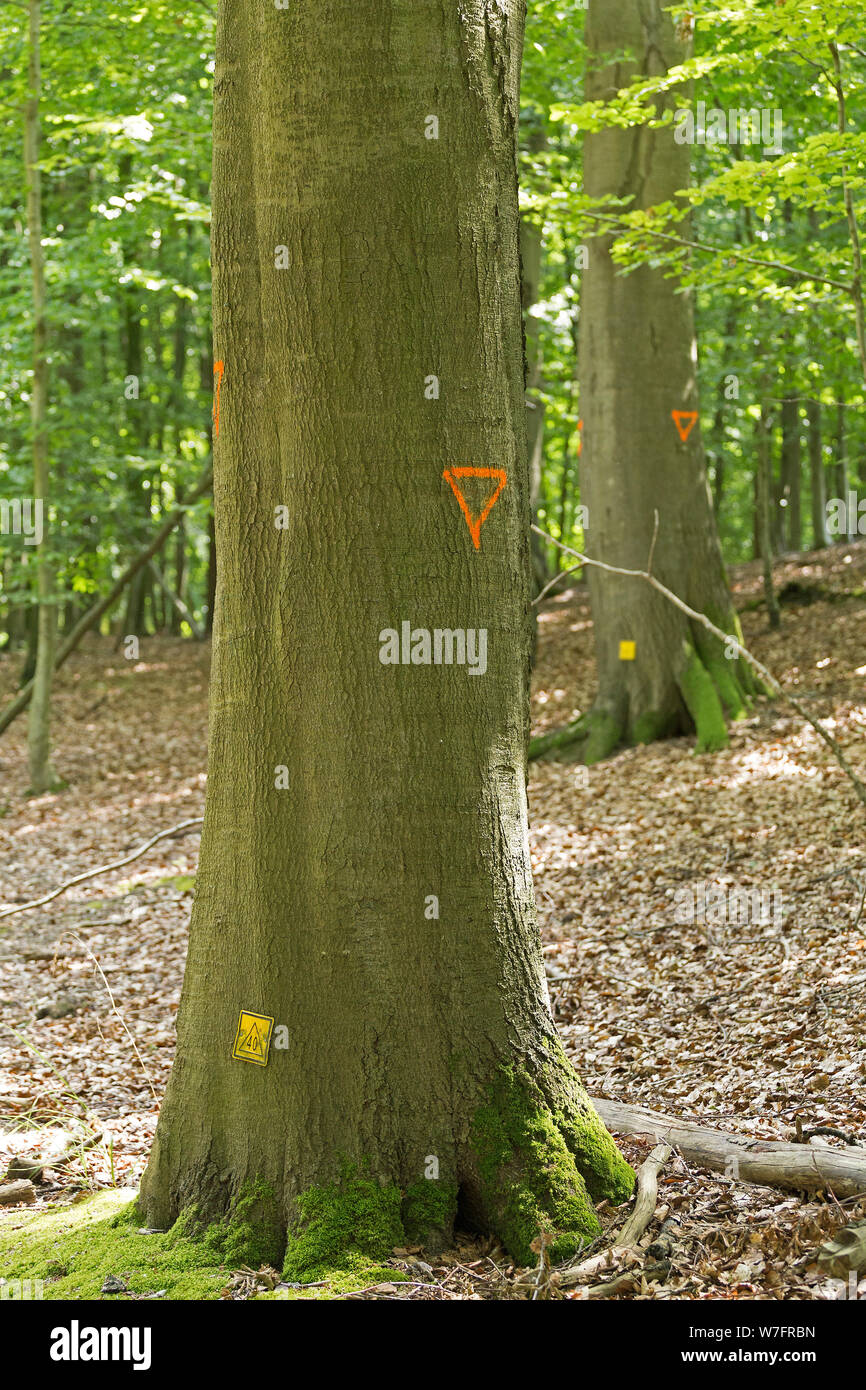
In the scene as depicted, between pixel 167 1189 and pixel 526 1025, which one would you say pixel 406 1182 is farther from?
pixel 167 1189

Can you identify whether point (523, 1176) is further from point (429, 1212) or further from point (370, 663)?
point (370, 663)

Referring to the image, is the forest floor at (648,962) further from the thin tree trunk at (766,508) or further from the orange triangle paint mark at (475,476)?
the orange triangle paint mark at (475,476)

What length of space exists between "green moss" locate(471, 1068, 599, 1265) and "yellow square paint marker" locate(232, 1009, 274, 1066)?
0.65 metres

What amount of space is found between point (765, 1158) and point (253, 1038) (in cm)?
167

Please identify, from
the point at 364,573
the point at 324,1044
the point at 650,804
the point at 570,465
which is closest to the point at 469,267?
the point at 364,573

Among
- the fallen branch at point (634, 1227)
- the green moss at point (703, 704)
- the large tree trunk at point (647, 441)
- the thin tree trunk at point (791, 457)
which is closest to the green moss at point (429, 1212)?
the fallen branch at point (634, 1227)

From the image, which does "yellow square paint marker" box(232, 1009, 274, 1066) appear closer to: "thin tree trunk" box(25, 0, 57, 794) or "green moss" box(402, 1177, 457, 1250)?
"green moss" box(402, 1177, 457, 1250)

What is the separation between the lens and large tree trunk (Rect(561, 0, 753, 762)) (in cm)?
1005

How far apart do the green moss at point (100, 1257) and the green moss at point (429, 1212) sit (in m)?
0.53

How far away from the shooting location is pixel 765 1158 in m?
3.49

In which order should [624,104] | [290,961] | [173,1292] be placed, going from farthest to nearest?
[624,104], [290,961], [173,1292]

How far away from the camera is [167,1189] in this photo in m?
3.42

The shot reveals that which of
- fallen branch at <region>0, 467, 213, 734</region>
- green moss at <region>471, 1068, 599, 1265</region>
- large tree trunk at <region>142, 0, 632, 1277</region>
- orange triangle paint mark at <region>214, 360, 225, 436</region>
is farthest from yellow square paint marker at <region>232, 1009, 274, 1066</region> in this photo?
fallen branch at <region>0, 467, 213, 734</region>
